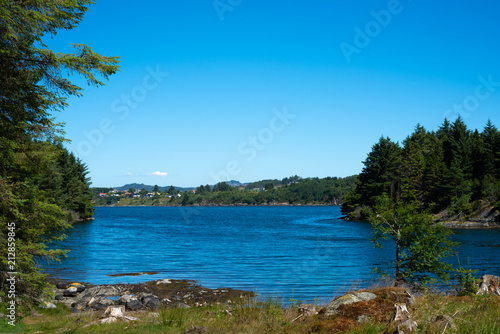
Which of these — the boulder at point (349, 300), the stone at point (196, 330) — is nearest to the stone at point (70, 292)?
the stone at point (196, 330)

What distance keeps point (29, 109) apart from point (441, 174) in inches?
3289

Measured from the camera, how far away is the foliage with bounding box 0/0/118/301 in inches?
392

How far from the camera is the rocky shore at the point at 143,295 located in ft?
62.4

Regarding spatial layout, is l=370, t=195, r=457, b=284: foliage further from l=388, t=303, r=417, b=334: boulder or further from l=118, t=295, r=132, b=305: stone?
l=118, t=295, r=132, b=305: stone

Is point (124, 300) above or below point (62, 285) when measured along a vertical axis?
above

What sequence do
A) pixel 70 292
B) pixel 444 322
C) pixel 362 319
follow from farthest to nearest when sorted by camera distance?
pixel 70 292, pixel 362 319, pixel 444 322

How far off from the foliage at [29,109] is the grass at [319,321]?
2.15m

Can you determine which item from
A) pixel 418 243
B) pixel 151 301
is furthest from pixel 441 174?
pixel 151 301

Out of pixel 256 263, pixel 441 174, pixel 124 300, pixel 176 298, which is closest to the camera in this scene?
pixel 124 300

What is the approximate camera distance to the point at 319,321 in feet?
27.2

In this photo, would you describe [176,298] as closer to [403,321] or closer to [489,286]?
[489,286]

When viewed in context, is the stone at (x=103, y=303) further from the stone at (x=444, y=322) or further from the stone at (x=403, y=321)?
the stone at (x=444, y=322)

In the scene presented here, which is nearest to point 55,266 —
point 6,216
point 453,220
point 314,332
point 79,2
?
point 6,216

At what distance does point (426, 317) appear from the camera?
7727 mm
